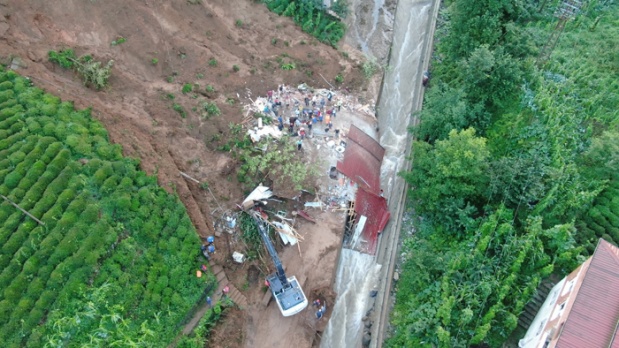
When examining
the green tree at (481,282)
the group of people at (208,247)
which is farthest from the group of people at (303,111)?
the green tree at (481,282)

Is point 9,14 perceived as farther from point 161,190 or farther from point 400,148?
point 400,148

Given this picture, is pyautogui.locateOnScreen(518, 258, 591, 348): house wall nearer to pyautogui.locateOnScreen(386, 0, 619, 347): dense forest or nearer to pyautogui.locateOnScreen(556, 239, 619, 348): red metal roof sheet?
pyautogui.locateOnScreen(556, 239, 619, 348): red metal roof sheet

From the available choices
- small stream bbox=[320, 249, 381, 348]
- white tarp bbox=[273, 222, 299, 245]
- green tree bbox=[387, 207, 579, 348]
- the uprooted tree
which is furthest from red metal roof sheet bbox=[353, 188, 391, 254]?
the uprooted tree

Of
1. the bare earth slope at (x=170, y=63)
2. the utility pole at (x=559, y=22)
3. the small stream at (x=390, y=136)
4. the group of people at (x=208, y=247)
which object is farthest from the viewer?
the utility pole at (x=559, y=22)

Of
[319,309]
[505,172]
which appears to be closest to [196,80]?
[319,309]

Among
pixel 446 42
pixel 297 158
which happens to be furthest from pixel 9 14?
pixel 446 42

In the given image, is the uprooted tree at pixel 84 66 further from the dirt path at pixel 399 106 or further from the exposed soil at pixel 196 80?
the dirt path at pixel 399 106
